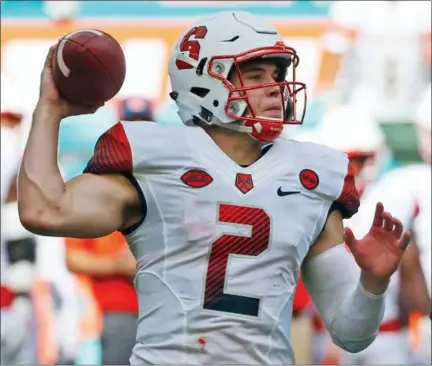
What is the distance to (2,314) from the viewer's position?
5738mm

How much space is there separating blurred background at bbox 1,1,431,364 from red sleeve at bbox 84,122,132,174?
8.50ft

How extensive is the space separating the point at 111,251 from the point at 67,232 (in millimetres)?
2393

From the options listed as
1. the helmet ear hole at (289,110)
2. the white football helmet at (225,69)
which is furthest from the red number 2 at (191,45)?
the helmet ear hole at (289,110)

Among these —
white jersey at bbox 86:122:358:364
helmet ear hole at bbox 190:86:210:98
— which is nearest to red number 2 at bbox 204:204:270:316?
white jersey at bbox 86:122:358:364

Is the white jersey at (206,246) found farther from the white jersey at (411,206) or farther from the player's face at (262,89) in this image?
the white jersey at (411,206)

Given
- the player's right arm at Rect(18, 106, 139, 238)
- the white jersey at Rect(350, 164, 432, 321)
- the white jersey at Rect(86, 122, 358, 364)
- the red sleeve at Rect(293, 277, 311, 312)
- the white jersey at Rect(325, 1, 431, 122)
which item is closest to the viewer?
the player's right arm at Rect(18, 106, 139, 238)

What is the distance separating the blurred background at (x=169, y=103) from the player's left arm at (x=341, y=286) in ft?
8.13

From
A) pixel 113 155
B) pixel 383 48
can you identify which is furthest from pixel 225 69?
pixel 383 48

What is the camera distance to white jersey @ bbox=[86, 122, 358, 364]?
3078 millimetres

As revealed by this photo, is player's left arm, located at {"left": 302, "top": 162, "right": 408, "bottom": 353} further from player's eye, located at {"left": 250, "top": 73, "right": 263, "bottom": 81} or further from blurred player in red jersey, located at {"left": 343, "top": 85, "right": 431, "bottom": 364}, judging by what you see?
blurred player in red jersey, located at {"left": 343, "top": 85, "right": 431, "bottom": 364}

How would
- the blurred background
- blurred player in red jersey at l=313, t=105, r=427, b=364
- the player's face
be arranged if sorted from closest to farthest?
the player's face, blurred player in red jersey at l=313, t=105, r=427, b=364, the blurred background

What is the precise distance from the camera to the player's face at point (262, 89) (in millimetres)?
3180

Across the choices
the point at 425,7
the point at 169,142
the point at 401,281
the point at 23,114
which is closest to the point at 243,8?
the point at 425,7

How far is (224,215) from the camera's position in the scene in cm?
310
